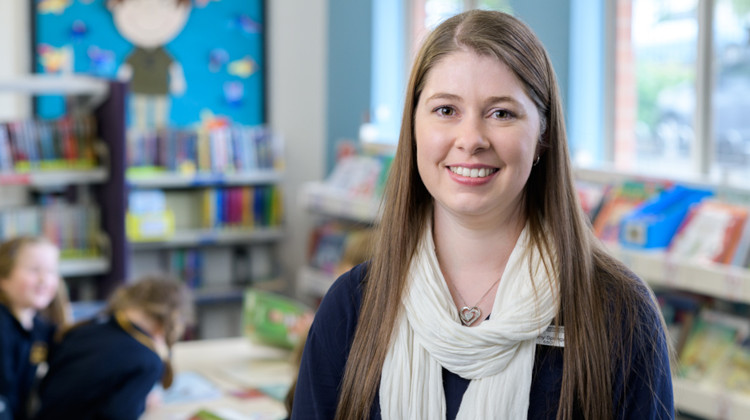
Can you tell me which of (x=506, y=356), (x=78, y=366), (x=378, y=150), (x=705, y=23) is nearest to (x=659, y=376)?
(x=506, y=356)

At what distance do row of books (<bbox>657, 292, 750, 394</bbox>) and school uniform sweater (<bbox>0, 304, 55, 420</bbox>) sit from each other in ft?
6.94

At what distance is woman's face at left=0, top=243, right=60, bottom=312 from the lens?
309cm

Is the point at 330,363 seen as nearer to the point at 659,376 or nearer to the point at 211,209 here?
the point at 659,376

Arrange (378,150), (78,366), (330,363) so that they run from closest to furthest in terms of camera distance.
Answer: (330,363)
(78,366)
(378,150)

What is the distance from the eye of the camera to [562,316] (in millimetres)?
1209

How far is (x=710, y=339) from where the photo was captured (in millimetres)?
3068

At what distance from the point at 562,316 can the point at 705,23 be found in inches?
127

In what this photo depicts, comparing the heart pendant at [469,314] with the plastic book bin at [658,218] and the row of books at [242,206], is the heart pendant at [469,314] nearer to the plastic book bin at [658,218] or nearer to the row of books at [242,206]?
the plastic book bin at [658,218]

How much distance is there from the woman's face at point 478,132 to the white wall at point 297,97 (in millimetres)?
4988

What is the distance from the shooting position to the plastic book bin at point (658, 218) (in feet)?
10.4

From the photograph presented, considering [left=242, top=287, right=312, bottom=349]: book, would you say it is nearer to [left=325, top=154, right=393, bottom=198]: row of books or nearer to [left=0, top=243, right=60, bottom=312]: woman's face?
[left=0, top=243, right=60, bottom=312]: woman's face

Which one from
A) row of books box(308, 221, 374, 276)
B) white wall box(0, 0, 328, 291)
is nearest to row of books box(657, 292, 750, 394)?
row of books box(308, 221, 374, 276)

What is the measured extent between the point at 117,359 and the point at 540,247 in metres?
1.93

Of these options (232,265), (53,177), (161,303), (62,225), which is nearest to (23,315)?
(161,303)
